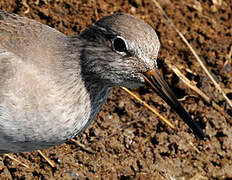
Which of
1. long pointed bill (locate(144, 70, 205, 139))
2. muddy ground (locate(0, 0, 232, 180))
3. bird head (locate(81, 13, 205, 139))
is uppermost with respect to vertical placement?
bird head (locate(81, 13, 205, 139))

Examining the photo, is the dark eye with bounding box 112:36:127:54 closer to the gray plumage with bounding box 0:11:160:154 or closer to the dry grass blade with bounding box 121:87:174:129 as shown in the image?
the gray plumage with bounding box 0:11:160:154

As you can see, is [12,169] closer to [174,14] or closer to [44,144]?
[44,144]

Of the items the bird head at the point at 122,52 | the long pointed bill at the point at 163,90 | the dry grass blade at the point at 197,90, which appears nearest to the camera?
the bird head at the point at 122,52

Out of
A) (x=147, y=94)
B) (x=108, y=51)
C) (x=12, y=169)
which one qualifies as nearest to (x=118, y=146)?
Result: (x=147, y=94)

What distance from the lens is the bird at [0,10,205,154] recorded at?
3215mm

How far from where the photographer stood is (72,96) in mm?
3396

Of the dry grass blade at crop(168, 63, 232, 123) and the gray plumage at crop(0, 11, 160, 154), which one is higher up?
the gray plumage at crop(0, 11, 160, 154)

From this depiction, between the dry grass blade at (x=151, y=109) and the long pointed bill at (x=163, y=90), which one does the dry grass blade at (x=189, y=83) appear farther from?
the long pointed bill at (x=163, y=90)

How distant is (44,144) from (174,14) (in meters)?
3.00

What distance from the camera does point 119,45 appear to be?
3238 mm

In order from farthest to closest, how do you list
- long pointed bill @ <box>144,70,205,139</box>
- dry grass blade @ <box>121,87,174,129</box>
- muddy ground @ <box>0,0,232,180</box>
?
dry grass blade @ <box>121,87,174,129</box> → muddy ground @ <box>0,0,232,180</box> → long pointed bill @ <box>144,70,205,139</box>

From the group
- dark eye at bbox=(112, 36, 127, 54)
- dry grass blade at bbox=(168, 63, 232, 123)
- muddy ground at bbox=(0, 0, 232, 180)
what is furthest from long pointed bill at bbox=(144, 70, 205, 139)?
dry grass blade at bbox=(168, 63, 232, 123)

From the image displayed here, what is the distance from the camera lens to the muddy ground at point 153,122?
4.61 meters

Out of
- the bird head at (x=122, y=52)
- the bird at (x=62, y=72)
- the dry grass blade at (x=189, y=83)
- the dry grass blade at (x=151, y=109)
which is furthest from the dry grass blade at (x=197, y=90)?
the bird head at (x=122, y=52)
